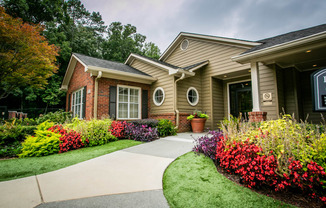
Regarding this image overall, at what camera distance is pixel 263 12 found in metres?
11.4

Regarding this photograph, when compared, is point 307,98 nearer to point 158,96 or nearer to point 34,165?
point 158,96

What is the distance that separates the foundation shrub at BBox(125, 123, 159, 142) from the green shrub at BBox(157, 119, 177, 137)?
43cm

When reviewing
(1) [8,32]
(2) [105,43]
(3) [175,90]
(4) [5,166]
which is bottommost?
(4) [5,166]

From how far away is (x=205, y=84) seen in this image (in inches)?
359

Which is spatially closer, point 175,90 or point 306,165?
point 306,165

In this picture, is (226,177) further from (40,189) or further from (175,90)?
(175,90)

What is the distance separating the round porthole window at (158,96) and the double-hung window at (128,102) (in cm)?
93

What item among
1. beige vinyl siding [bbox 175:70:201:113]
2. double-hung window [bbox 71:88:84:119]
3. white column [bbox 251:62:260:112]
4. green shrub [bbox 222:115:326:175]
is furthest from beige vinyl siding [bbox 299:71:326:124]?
double-hung window [bbox 71:88:84:119]

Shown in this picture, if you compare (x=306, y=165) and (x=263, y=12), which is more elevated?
(x=263, y=12)

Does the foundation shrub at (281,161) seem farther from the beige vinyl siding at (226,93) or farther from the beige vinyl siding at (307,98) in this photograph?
the beige vinyl siding at (226,93)

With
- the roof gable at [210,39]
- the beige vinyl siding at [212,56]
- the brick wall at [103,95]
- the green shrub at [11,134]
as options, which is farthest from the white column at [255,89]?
the green shrub at [11,134]

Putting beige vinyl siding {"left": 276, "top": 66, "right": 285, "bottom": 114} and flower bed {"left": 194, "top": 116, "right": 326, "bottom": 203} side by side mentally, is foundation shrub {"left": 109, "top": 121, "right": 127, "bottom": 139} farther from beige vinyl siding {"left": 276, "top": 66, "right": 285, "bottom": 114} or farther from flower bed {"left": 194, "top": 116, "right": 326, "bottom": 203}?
beige vinyl siding {"left": 276, "top": 66, "right": 285, "bottom": 114}

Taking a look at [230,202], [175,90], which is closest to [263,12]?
[175,90]

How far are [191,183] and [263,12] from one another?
13.5 m
